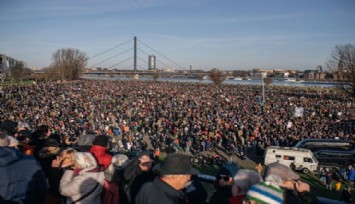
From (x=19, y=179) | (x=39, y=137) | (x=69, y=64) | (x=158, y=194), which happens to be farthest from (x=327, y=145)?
(x=69, y=64)

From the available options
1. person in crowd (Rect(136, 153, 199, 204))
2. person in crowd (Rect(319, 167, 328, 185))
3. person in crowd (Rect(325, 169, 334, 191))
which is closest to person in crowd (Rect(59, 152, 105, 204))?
person in crowd (Rect(136, 153, 199, 204))

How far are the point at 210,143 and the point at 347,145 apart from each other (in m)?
6.44

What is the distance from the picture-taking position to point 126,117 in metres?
23.7

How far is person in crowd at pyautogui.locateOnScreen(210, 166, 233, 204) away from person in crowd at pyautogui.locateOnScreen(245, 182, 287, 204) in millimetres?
550

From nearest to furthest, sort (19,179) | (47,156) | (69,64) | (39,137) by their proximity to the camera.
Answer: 1. (19,179)
2. (47,156)
3. (39,137)
4. (69,64)

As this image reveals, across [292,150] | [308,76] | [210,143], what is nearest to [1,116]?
[210,143]

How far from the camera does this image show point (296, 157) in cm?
1355

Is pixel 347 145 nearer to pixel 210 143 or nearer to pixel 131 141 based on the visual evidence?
pixel 210 143

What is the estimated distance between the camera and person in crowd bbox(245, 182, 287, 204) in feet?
5.75

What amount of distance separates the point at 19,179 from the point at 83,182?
1.60 feet

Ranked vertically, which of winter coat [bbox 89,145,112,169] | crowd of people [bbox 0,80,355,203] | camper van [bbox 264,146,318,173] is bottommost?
camper van [bbox 264,146,318,173]

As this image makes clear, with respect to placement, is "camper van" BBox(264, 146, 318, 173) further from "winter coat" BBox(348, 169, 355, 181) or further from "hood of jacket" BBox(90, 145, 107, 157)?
"hood of jacket" BBox(90, 145, 107, 157)

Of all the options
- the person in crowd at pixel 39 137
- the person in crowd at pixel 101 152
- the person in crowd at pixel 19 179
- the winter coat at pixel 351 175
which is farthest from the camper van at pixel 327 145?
the person in crowd at pixel 19 179

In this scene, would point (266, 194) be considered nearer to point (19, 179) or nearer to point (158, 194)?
point (158, 194)
